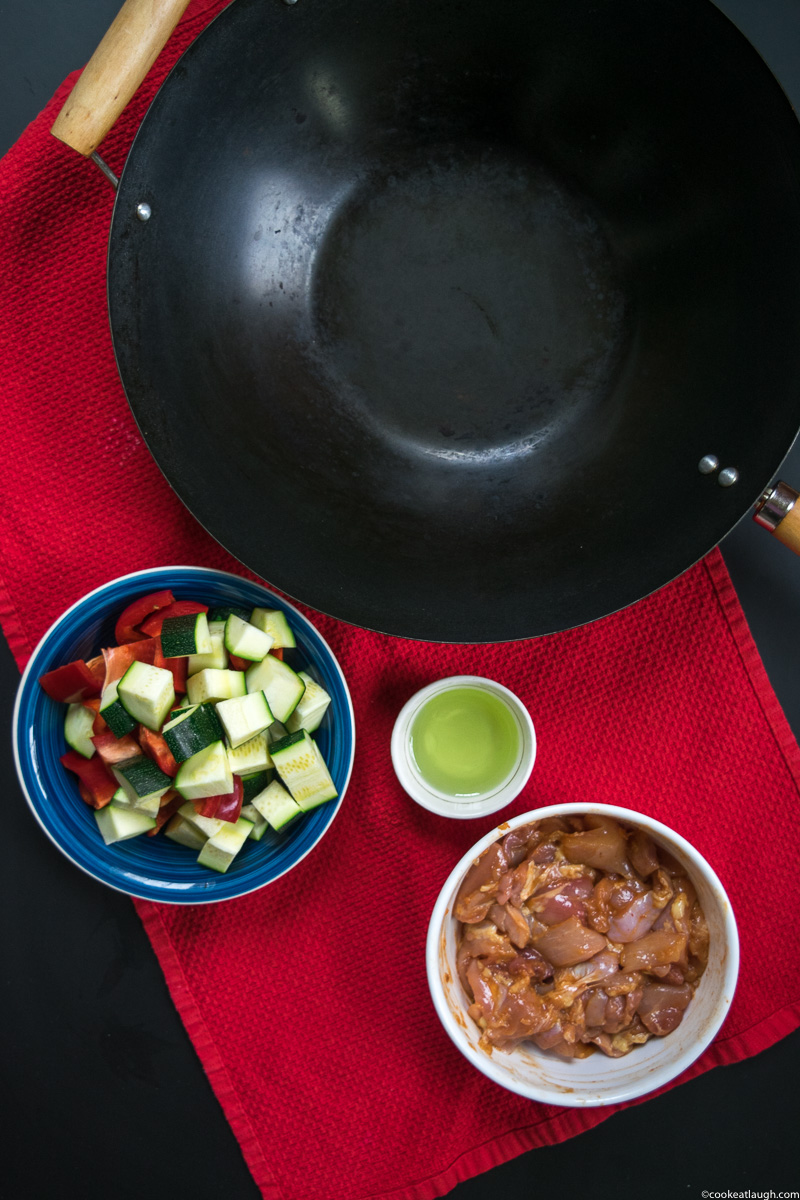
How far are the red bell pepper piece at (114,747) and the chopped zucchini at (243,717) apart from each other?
0.41 feet

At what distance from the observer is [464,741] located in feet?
4.25

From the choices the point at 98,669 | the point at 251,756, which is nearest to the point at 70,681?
the point at 98,669

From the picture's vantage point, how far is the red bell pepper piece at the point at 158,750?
1132 mm

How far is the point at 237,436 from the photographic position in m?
1.17

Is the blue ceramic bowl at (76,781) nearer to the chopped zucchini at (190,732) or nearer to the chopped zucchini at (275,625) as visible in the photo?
the chopped zucchini at (275,625)

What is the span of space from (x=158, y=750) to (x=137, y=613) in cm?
19

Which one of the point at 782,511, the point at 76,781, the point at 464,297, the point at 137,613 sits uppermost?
the point at 782,511

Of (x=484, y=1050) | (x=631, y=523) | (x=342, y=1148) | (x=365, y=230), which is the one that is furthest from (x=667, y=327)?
(x=342, y=1148)

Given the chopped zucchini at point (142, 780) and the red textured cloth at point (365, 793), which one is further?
the red textured cloth at point (365, 793)

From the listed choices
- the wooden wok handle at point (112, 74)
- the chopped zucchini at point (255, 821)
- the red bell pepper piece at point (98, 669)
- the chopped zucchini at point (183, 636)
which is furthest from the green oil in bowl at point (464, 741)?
the wooden wok handle at point (112, 74)

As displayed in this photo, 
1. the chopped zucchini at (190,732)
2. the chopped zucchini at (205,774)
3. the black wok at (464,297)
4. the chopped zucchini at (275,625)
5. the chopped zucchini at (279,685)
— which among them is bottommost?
the chopped zucchini at (205,774)

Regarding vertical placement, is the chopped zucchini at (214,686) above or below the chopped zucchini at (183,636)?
below

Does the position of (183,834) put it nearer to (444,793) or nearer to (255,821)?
(255,821)

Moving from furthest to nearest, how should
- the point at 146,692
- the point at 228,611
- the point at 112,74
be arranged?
1. the point at 228,611
2. the point at 146,692
3. the point at 112,74
